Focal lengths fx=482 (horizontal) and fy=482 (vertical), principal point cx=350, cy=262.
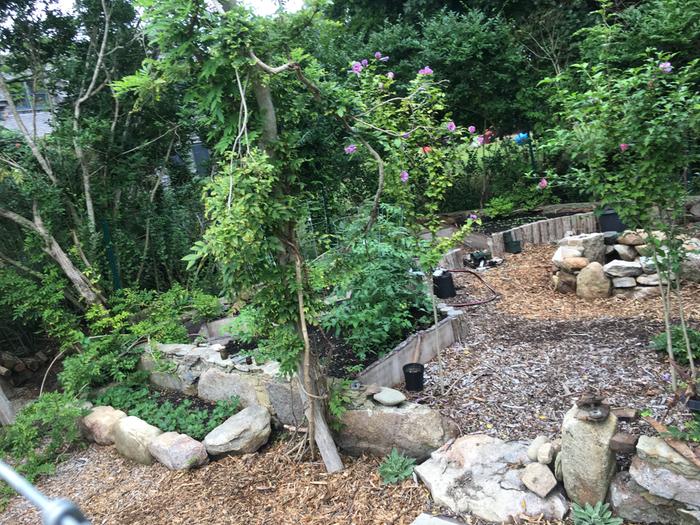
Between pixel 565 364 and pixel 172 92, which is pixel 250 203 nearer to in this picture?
pixel 565 364

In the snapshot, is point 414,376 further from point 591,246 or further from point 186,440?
point 591,246

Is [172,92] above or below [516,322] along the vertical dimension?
above

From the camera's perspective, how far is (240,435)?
3.60 metres

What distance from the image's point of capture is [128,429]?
3.94m

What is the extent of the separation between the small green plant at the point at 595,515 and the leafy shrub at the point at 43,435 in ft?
12.4

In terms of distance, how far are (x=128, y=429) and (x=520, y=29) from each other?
8920 millimetres

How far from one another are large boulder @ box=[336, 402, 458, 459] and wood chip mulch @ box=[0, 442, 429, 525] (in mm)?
119

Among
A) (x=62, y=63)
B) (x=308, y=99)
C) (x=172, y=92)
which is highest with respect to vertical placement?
(x=62, y=63)

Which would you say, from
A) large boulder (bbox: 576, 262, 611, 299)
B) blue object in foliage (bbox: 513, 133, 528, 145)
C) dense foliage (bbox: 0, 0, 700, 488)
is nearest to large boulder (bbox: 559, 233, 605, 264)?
large boulder (bbox: 576, 262, 611, 299)

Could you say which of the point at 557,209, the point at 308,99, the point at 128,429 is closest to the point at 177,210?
the point at 128,429

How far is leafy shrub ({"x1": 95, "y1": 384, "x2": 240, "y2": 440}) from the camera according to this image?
157 inches

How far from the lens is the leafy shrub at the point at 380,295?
4074 millimetres

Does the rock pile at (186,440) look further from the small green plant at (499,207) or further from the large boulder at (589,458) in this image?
the small green plant at (499,207)

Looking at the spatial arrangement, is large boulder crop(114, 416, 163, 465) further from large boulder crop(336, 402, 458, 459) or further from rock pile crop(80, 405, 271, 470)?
large boulder crop(336, 402, 458, 459)
